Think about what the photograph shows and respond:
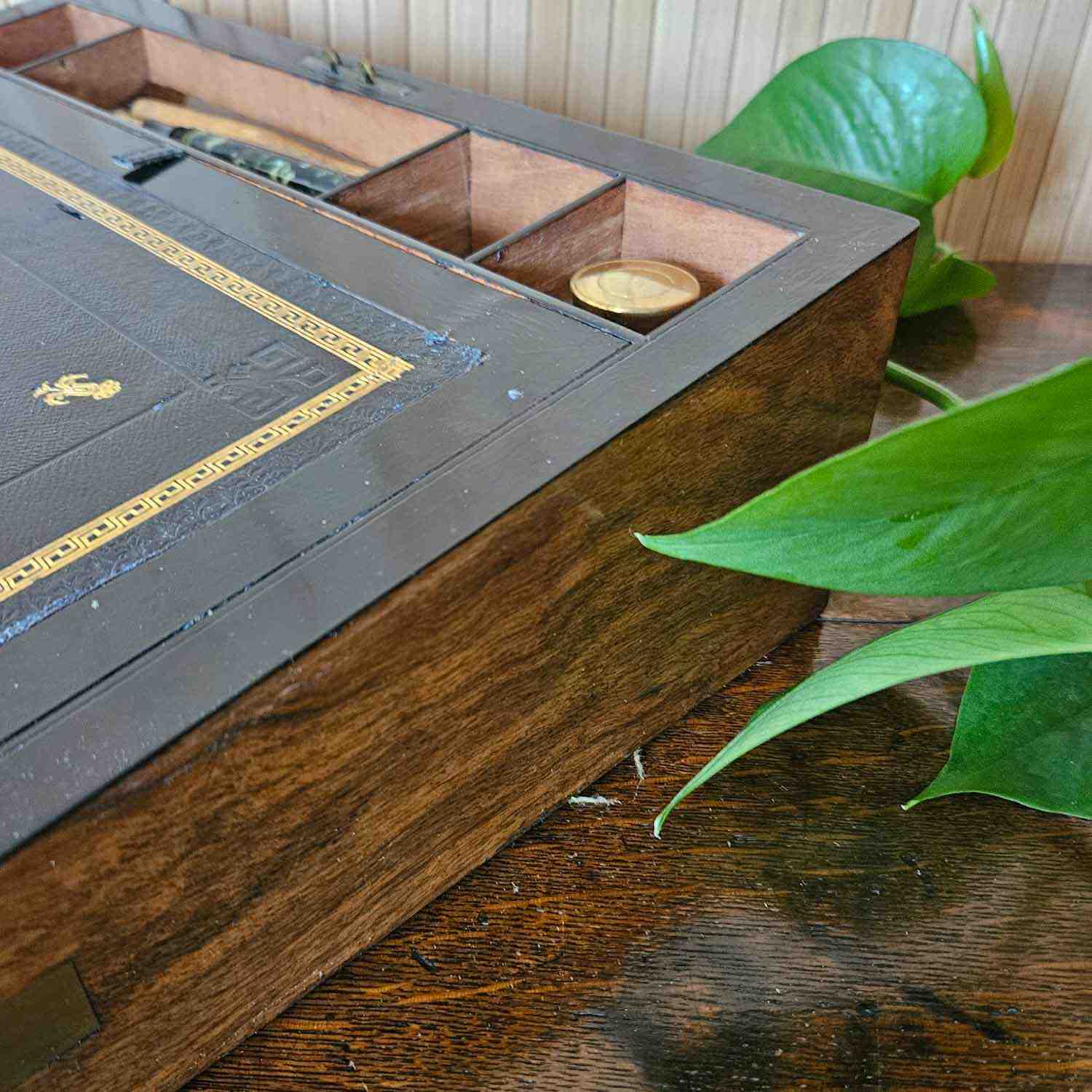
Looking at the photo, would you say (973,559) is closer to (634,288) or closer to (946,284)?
(634,288)

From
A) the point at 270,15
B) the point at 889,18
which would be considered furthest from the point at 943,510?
the point at 270,15

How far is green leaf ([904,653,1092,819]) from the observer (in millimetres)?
495

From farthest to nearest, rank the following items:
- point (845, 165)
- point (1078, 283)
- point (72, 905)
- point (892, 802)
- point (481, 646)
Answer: point (1078, 283)
point (845, 165)
point (892, 802)
point (481, 646)
point (72, 905)

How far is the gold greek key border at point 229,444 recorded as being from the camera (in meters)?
0.46

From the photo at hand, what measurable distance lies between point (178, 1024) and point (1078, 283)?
0.91 metres

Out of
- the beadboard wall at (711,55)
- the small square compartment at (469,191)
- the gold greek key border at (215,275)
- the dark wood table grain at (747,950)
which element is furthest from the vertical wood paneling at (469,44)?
the dark wood table grain at (747,950)

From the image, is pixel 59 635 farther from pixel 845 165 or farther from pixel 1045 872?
pixel 845 165

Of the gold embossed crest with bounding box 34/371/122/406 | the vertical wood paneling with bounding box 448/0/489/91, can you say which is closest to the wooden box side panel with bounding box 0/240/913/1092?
the gold embossed crest with bounding box 34/371/122/406

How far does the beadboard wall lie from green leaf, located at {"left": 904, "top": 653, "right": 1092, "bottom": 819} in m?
0.62

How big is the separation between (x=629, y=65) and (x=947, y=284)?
355mm

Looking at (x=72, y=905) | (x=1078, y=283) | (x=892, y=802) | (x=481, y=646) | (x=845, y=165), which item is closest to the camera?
(x=72, y=905)

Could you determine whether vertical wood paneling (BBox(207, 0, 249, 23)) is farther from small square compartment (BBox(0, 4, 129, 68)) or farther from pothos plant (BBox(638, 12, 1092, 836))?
pothos plant (BBox(638, 12, 1092, 836))

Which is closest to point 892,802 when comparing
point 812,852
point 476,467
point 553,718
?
point 812,852

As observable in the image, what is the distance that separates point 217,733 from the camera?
0.39m
